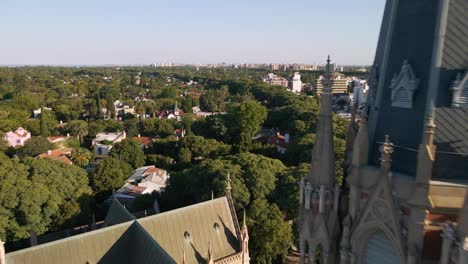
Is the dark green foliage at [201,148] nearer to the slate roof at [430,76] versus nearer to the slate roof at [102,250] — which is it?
the slate roof at [102,250]

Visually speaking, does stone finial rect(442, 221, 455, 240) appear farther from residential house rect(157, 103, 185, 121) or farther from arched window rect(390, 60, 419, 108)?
residential house rect(157, 103, 185, 121)

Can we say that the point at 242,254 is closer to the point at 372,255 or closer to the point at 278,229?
the point at 278,229

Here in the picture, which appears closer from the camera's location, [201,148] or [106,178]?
[106,178]

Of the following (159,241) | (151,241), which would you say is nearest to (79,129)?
(159,241)

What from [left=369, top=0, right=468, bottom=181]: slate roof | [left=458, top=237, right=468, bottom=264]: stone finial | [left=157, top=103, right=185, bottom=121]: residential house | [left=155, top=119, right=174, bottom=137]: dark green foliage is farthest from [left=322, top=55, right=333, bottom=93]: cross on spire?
[left=157, top=103, right=185, bottom=121]: residential house

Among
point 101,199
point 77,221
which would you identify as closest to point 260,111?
point 101,199

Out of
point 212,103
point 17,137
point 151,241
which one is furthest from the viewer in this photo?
point 212,103

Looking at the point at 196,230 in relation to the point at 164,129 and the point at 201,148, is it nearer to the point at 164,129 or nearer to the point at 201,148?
the point at 201,148
